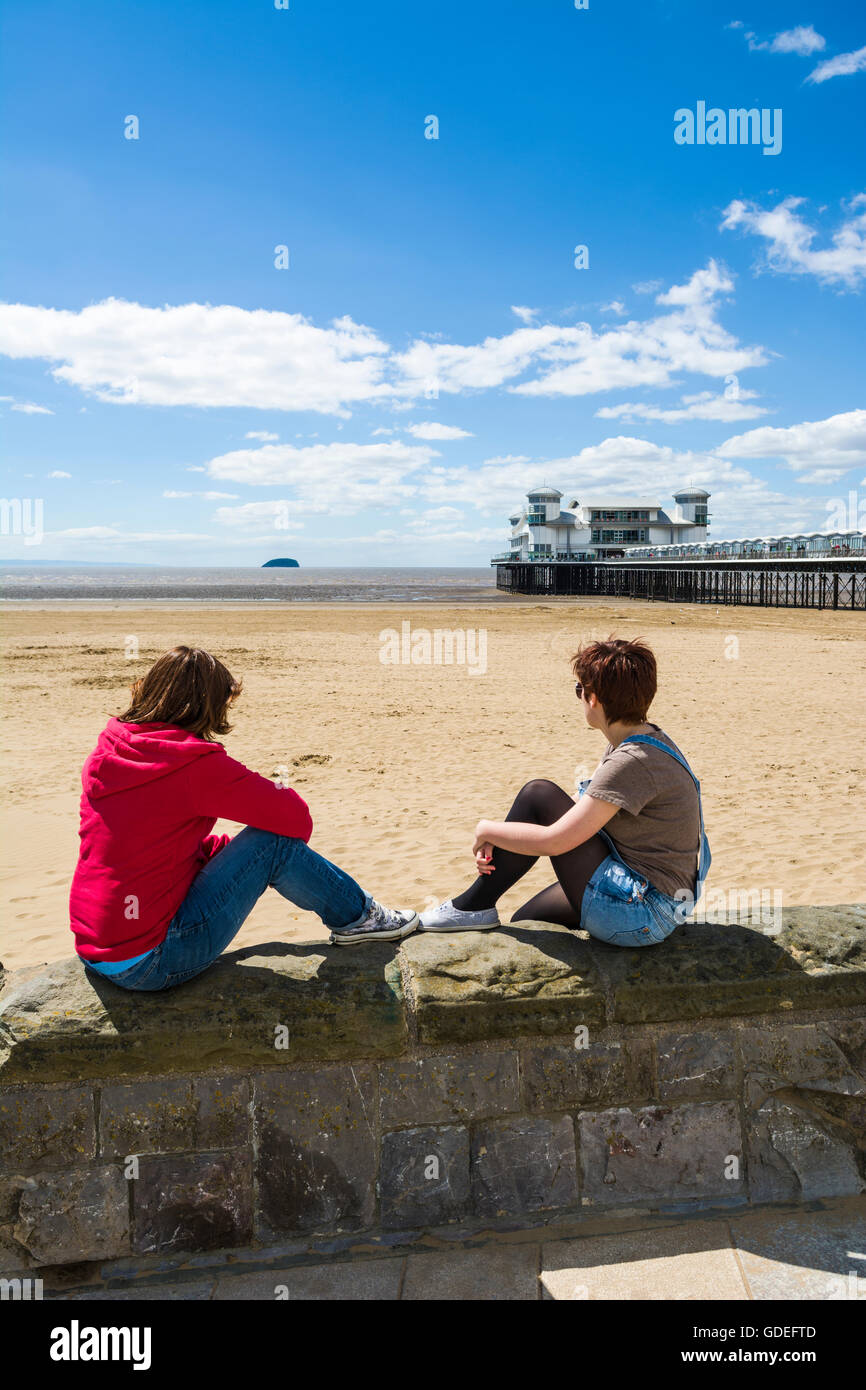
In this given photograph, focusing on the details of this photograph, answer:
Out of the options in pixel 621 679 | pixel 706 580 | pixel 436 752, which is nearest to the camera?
pixel 621 679

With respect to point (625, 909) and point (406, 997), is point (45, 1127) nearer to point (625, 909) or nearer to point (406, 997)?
point (406, 997)

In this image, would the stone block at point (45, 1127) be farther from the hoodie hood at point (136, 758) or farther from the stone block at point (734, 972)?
the stone block at point (734, 972)

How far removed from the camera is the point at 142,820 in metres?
2.59

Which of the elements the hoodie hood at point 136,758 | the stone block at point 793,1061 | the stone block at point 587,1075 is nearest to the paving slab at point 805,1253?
the stone block at point 793,1061

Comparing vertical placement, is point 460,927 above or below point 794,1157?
above

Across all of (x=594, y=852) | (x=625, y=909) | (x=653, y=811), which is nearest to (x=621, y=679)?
(x=653, y=811)

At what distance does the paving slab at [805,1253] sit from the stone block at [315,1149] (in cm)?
108

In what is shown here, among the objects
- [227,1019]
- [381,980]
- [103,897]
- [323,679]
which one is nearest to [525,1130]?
[381,980]

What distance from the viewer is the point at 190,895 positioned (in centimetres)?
270

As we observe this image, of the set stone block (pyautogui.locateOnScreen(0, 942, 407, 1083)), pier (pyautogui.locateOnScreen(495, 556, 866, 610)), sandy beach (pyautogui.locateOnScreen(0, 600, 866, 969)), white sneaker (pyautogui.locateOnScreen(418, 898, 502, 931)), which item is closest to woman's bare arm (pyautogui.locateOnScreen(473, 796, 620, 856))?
white sneaker (pyautogui.locateOnScreen(418, 898, 502, 931))

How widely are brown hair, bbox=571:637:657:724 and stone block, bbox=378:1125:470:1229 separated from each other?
4.49 ft

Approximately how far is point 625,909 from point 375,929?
80 centimetres
